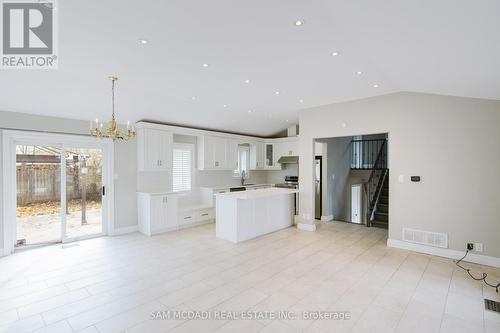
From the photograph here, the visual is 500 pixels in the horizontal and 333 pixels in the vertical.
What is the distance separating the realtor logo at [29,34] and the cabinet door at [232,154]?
472cm

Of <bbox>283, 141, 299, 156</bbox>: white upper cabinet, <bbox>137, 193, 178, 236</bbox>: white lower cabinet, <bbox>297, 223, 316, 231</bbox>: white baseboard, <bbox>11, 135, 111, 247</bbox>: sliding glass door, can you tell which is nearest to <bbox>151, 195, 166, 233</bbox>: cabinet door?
<bbox>137, 193, 178, 236</bbox>: white lower cabinet

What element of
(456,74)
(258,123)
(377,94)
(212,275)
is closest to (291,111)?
(258,123)

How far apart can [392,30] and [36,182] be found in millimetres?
6216

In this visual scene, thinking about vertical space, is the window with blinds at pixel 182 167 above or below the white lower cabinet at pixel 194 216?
above

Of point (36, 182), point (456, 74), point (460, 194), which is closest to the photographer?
point (456, 74)

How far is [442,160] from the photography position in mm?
4180

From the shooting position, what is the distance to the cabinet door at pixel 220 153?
23.4 feet

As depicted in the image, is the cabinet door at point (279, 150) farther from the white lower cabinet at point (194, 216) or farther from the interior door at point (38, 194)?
the interior door at point (38, 194)

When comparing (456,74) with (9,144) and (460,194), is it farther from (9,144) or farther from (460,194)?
(9,144)

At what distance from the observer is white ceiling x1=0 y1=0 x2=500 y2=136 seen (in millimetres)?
2076

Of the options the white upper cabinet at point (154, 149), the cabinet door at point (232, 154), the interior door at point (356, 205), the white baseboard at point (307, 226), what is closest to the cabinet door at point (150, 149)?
the white upper cabinet at point (154, 149)

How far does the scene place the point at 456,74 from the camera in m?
3.11

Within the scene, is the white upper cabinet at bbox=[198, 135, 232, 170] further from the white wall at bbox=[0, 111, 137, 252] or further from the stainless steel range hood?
the stainless steel range hood

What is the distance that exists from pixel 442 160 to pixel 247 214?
3691 mm
